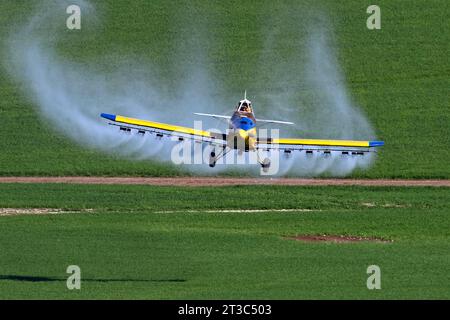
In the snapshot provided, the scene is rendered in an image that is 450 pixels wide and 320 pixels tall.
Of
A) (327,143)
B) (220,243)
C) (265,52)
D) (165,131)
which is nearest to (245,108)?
(165,131)

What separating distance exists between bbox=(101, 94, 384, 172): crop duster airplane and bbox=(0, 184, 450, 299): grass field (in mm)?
3204

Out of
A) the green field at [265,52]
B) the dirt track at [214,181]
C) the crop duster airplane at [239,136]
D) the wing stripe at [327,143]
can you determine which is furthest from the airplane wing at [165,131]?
the green field at [265,52]

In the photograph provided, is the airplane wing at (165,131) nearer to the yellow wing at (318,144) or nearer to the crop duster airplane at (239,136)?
the crop duster airplane at (239,136)

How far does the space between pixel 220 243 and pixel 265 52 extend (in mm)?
46395

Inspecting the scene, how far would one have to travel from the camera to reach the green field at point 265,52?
78000mm

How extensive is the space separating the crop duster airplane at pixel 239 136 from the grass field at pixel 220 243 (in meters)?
3.20

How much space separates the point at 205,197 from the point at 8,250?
1817 cm

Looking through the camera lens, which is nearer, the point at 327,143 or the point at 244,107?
the point at 244,107

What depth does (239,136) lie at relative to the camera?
→ 46125 millimetres

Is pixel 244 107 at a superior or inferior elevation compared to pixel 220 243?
superior

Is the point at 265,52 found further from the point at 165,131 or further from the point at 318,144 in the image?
the point at 165,131

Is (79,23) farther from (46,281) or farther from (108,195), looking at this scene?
(46,281)

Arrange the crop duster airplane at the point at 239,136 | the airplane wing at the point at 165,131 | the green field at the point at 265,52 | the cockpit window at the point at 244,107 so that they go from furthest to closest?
the green field at the point at 265,52 → the airplane wing at the point at 165,131 → the cockpit window at the point at 244,107 → the crop duster airplane at the point at 239,136

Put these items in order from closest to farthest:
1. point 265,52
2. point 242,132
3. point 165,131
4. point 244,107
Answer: point 242,132 < point 244,107 < point 165,131 < point 265,52
